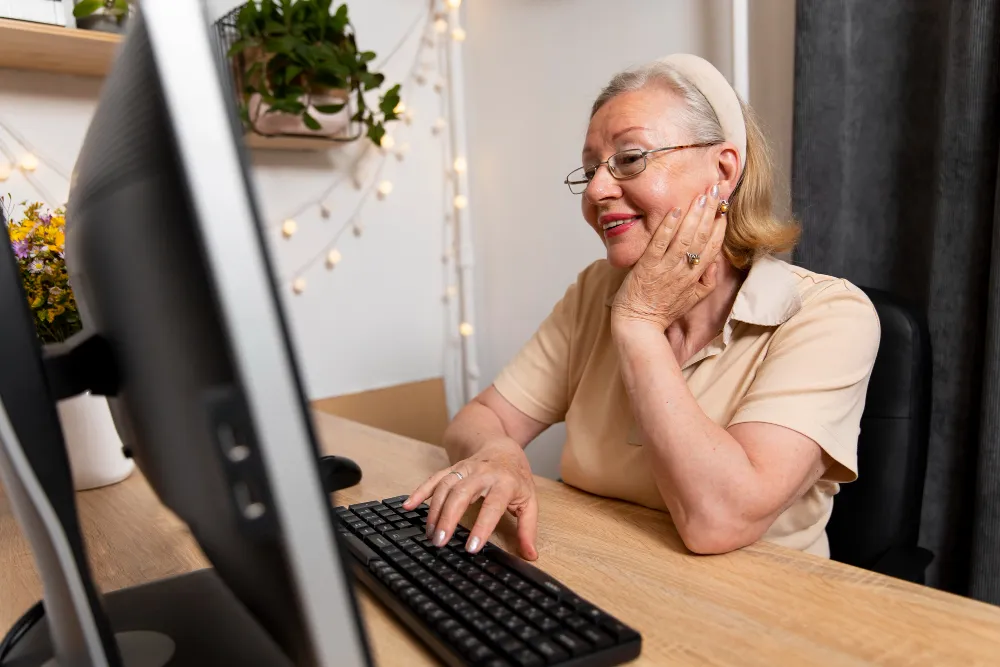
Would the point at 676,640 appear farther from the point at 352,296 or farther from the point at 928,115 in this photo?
the point at 352,296

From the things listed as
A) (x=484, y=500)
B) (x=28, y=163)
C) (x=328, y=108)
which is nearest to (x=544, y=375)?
(x=484, y=500)

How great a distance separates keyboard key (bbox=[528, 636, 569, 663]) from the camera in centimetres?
53

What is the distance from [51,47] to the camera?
156 cm

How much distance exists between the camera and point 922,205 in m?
1.42

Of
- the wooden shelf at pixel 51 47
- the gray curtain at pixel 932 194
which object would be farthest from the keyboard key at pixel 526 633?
the wooden shelf at pixel 51 47

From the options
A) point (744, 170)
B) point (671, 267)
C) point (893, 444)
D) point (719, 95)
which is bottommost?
point (893, 444)

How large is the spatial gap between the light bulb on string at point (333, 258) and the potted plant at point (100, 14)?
0.80m

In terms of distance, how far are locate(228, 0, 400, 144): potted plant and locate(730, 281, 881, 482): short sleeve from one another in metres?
1.31

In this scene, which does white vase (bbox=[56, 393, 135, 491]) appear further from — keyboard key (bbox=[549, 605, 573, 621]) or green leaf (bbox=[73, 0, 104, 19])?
green leaf (bbox=[73, 0, 104, 19])

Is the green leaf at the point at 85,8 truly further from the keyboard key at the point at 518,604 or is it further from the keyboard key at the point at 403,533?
the keyboard key at the point at 518,604

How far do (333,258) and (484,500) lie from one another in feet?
4.86

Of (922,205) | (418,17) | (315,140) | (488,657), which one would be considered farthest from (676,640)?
(418,17)

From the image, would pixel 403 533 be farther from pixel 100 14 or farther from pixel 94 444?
pixel 100 14

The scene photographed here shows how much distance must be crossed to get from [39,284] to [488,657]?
85 centimetres
